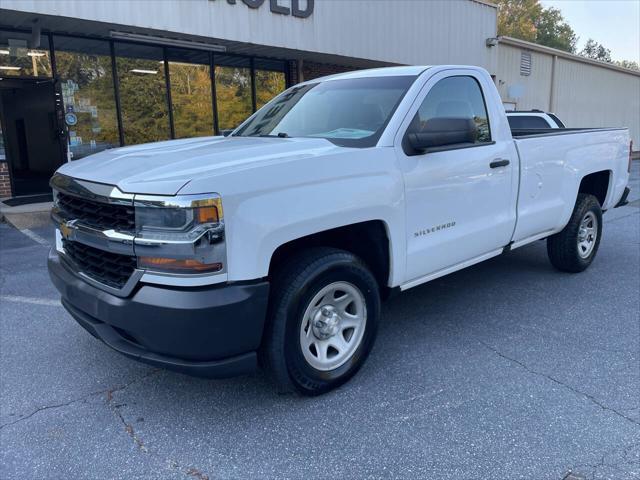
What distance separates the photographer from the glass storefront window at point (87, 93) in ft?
34.6

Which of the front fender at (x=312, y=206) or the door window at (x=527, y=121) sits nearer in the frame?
the front fender at (x=312, y=206)

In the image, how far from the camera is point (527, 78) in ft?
66.4

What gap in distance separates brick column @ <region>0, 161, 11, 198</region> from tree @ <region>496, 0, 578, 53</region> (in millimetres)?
46267

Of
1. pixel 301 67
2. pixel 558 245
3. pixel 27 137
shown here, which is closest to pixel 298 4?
pixel 301 67

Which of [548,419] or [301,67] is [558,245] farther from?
[301,67]

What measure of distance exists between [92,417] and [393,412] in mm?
1734

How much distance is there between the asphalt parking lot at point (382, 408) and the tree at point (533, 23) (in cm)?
4932

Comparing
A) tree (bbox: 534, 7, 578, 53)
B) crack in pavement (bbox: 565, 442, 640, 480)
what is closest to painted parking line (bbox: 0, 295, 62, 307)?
crack in pavement (bbox: 565, 442, 640, 480)

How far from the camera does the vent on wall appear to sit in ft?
64.5

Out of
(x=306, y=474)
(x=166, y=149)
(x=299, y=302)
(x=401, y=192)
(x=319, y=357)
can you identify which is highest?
(x=166, y=149)

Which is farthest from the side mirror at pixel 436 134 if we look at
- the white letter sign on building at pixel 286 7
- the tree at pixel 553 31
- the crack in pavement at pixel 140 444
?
the tree at pixel 553 31

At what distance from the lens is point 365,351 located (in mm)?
3416

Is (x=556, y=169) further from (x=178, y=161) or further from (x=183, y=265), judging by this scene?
(x=183, y=265)

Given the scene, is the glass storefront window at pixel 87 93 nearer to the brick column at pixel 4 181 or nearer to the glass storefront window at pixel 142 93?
the glass storefront window at pixel 142 93
